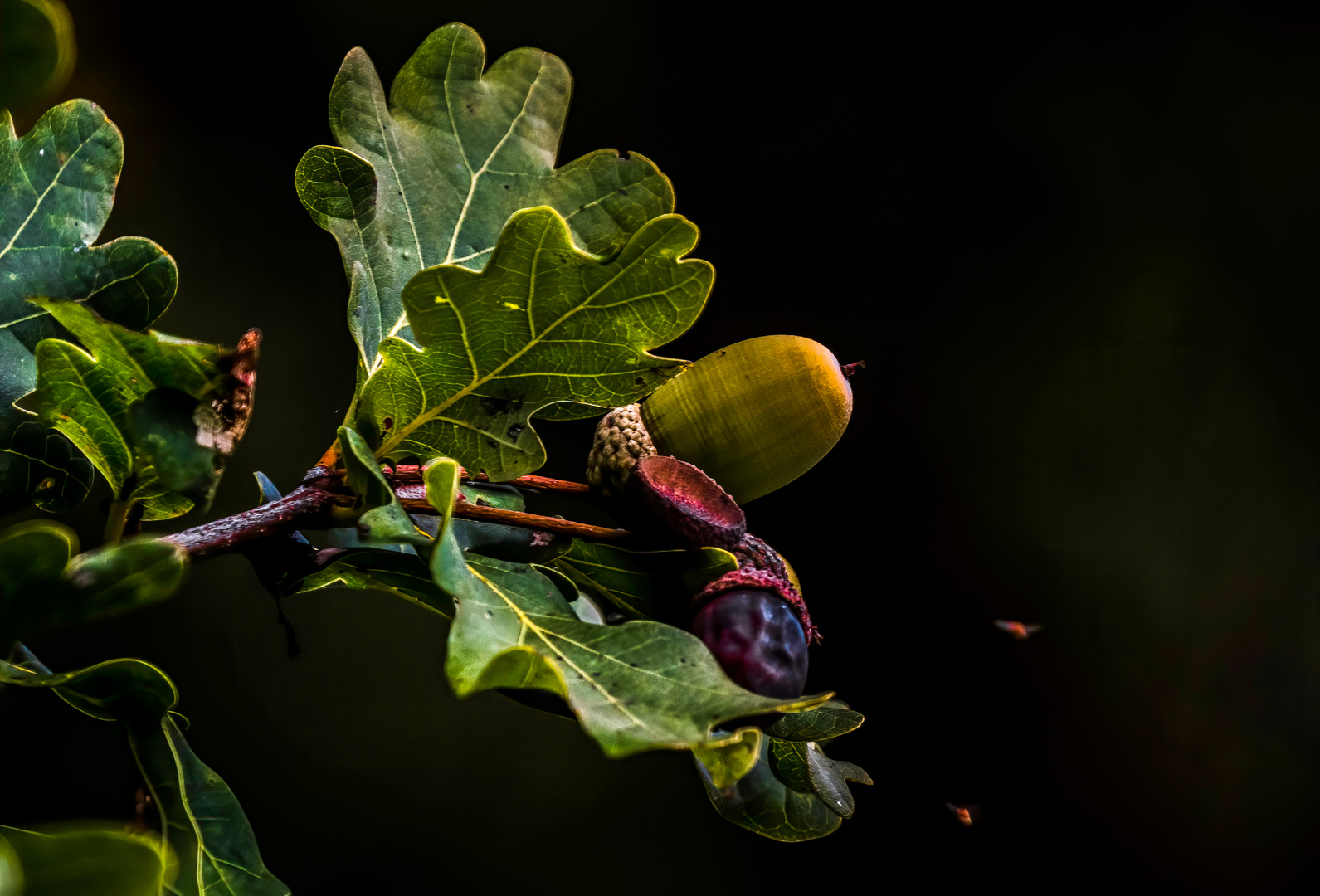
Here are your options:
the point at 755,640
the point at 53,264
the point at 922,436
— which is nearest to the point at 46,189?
the point at 53,264

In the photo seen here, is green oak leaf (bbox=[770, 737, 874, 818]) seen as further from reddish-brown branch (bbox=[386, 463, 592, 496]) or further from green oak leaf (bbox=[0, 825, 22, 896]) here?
green oak leaf (bbox=[0, 825, 22, 896])

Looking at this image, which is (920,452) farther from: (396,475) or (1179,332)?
(396,475)

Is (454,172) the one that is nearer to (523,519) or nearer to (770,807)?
(523,519)

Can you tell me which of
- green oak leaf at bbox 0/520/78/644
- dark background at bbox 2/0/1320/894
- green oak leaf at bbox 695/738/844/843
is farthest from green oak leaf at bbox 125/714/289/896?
dark background at bbox 2/0/1320/894

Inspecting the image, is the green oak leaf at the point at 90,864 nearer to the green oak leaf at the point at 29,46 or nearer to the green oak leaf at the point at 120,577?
the green oak leaf at the point at 120,577

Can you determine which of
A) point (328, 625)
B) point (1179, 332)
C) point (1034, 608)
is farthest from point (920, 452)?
point (328, 625)

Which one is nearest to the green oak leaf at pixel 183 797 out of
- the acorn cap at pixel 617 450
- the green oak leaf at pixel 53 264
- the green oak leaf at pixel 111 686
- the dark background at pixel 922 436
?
the green oak leaf at pixel 111 686

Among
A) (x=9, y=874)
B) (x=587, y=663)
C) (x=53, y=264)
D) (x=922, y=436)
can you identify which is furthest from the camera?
(x=922, y=436)
